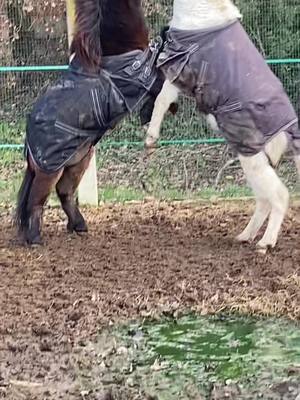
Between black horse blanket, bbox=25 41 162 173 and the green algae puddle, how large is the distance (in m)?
1.89

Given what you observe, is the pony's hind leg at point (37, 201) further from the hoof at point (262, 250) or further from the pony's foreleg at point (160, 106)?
the hoof at point (262, 250)

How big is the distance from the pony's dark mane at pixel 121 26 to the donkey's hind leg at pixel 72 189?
29.9 inches

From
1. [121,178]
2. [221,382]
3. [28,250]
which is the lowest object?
[121,178]

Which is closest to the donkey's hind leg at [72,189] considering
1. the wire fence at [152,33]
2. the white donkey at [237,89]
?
the white donkey at [237,89]

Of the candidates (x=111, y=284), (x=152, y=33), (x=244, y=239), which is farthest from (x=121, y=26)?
(x=152, y=33)

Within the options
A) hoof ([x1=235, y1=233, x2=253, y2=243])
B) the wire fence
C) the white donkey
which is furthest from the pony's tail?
the wire fence

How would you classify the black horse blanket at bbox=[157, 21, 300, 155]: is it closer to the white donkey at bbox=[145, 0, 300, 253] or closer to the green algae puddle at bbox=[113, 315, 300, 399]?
the white donkey at bbox=[145, 0, 300, 253]

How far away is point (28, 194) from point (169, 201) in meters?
2.17

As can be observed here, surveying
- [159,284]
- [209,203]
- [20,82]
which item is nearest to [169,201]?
[209,203]

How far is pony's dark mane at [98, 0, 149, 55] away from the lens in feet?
21.2

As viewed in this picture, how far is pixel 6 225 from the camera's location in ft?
24.8

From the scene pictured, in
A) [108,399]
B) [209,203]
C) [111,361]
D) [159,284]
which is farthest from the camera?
[209,203]

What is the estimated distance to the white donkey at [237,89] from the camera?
6.15 metres

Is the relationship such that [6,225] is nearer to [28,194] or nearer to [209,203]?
[28,194]
